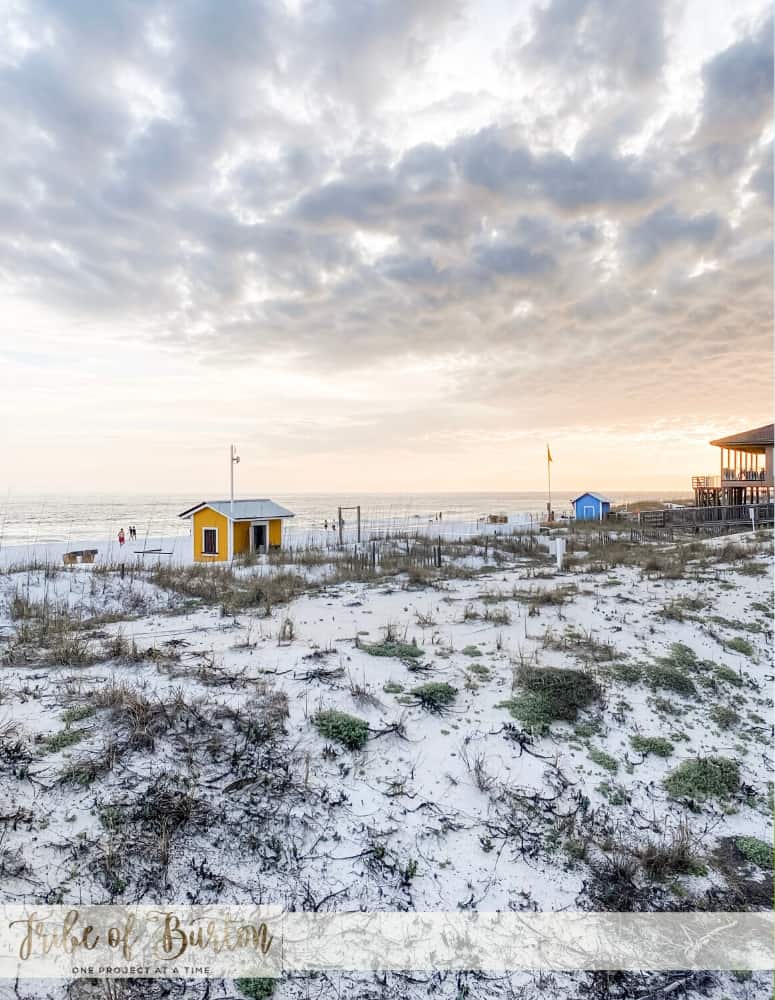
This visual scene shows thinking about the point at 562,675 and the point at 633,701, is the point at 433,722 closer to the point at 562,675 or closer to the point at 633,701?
the point at 562,675

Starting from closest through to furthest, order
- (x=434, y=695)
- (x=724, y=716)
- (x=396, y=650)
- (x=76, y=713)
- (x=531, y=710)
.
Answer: (x=76, y=713)
(x=531, y=710)
(x=434, y=695)
(x=724, y=716)
(x=396, y=650)

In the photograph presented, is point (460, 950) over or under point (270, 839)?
under

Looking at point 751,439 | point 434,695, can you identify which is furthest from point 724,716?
point 751,439

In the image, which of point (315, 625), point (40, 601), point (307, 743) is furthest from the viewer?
point (40, 601)

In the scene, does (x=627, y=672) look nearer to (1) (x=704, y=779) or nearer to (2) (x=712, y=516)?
(1) (x=704, y=779)

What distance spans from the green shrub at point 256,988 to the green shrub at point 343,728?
2104mm

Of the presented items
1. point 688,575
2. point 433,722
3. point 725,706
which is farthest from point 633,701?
point 688,575

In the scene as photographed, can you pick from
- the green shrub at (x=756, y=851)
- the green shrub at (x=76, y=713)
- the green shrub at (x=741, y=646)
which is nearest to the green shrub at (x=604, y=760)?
the green shrub at (x=756, y=851)

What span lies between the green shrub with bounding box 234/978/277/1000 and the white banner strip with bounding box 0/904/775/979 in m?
0.05

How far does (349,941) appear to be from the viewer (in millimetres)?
3506

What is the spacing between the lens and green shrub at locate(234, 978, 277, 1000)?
3182 mm

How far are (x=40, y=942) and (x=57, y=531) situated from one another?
59900mm

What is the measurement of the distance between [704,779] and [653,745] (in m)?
0.58

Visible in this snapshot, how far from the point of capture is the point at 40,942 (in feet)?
10.6
